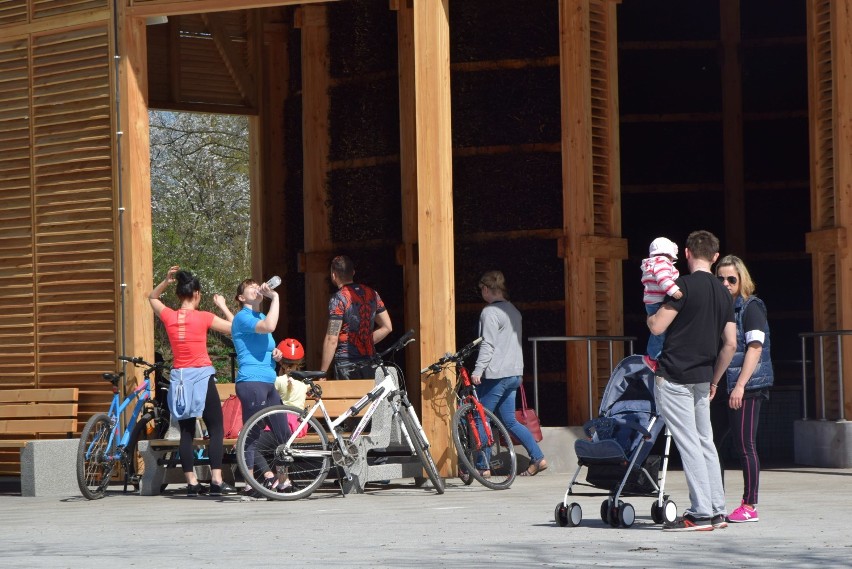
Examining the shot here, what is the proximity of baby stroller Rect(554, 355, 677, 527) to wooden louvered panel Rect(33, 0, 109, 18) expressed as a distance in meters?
6.45

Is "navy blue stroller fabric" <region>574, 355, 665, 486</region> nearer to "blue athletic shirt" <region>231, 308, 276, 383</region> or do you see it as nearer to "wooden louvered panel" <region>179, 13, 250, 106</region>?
"blue athletic shirt" <region>231, 308, 276, 383</region>

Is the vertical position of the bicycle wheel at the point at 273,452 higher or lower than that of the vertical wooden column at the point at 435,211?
lower

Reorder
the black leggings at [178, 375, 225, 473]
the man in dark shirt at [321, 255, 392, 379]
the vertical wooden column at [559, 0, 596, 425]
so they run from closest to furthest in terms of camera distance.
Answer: the black leggings at [178, 375, 225, 473], the man in dark shirt at [321, 255, 392, 379], the vertical wooden column at [559, 0, 596, 425]

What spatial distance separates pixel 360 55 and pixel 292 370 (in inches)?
200

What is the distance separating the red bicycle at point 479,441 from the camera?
1230 cm

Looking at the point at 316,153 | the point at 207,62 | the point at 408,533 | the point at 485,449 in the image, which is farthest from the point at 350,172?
the point at 408,533

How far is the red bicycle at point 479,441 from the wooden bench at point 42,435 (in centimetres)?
307

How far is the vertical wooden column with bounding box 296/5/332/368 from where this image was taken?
16.9 metres

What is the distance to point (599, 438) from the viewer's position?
368 inches

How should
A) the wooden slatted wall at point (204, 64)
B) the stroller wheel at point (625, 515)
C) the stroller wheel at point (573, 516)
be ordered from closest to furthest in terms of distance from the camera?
the stroller wheel at point (625, 515) < the stroller wheel at point (573, 516) < the wooden slatted wall at point (204, 64)

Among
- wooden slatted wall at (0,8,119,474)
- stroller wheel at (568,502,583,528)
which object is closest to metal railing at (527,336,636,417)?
wooden slatted wall at (0,8,119,474)

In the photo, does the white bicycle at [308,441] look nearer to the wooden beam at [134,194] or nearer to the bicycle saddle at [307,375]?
the bicycle saddle at [307,375]

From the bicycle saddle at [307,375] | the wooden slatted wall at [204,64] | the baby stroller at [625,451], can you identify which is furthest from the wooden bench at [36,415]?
the wooden slatted wall at [204,64]

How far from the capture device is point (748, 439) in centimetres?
941
